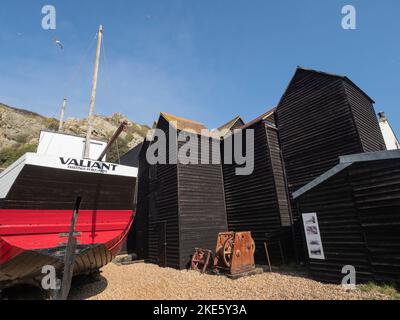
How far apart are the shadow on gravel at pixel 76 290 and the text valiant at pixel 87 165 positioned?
4.53 meters

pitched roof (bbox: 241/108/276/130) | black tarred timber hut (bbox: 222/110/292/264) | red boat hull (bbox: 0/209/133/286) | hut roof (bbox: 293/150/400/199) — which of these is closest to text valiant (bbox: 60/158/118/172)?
red boat hull (bbox: 0/209/133/286)

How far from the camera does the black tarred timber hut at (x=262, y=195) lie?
14188 millimetres

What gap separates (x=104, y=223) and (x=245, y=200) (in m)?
9.20

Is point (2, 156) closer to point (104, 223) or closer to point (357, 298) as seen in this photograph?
point (104, 223)

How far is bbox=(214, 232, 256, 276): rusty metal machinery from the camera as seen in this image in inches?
448

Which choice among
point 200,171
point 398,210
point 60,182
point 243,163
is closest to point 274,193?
point 243,163

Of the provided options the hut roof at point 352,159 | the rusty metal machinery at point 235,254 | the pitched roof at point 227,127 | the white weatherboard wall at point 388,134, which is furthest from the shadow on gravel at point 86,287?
the white weatherboard wall at point 388,134

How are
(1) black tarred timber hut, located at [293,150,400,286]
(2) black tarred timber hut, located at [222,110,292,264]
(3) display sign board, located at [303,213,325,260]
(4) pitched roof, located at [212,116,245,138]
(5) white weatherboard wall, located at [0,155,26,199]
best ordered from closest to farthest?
1. (5) white weatherboard wall, located at [0,155,26,199]
2. (1) black tarred timber hut, located at [293,150,400,286]
3. (3) display sign board, located at [303,213,325,260]
4. (2) black tarred timber hut, located at [222,110,292,264]
5. (4) pitched roof, located at [212,116,245,138]

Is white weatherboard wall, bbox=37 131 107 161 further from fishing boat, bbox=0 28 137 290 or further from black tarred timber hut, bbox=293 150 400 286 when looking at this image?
black tarred timber hut, bbox=293 150 400 286

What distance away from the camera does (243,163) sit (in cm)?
1684

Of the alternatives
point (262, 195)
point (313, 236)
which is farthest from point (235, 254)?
point (262, 195)

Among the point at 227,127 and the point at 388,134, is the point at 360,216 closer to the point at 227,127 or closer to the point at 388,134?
the point at 227,127

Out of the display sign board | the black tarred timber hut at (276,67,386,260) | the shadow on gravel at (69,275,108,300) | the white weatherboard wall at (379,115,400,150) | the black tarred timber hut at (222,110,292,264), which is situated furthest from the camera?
the white weatherboard wall at (379,115,400,150)

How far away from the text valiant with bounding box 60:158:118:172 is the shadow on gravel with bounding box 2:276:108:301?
14.9 feet
